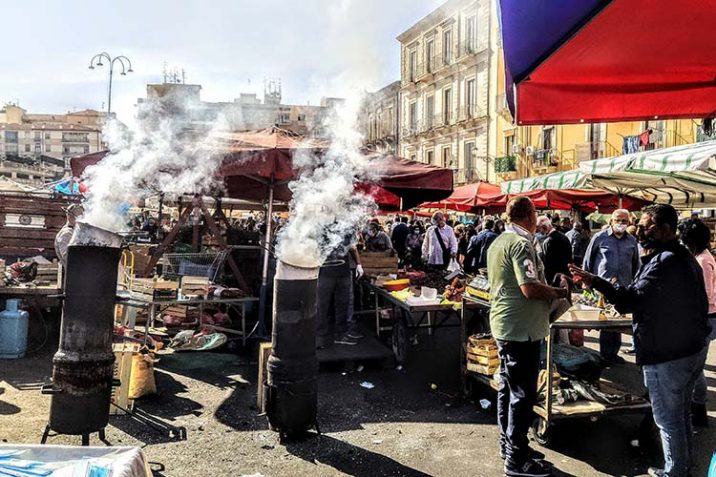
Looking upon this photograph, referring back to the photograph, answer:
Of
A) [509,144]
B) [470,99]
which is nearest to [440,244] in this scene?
[509,144]

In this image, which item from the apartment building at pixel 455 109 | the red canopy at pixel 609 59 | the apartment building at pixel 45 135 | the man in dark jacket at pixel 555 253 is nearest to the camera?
the red canopy at pixel 609 59

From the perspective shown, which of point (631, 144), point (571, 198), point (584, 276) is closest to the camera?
point (584, 276)

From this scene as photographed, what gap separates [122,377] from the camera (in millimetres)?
5062

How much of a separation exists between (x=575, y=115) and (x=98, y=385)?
3757 mm

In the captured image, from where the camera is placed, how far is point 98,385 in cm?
405

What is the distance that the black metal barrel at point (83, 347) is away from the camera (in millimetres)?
3984

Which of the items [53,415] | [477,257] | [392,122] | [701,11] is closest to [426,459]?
[53,415]

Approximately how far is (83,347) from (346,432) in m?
2.23

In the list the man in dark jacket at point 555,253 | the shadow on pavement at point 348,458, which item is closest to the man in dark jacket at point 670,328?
the shadow on pavement at point 348,458

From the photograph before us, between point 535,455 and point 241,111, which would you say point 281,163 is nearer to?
point 535,455

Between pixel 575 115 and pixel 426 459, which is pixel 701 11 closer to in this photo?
pixel 575 115

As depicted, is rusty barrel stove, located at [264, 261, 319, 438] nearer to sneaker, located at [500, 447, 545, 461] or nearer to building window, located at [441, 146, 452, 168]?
sneaker, located at [500, 447, 545, 461]

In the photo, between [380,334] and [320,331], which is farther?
[380,334]

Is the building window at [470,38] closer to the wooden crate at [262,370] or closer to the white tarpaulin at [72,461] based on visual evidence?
the wooden crate at [262,370]
